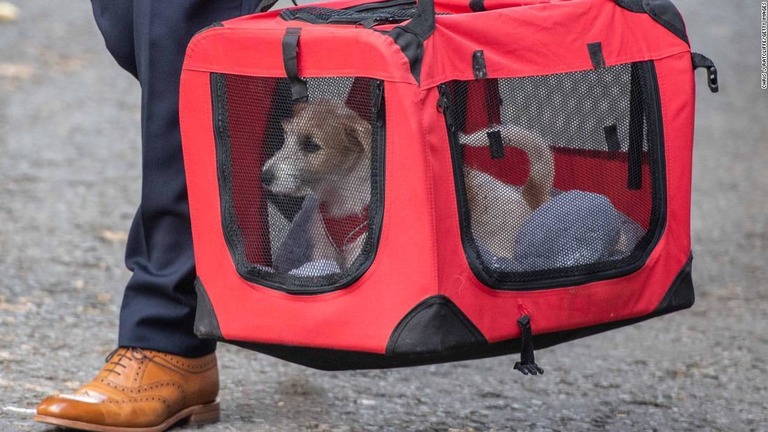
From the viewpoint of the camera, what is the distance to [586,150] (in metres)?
2.15

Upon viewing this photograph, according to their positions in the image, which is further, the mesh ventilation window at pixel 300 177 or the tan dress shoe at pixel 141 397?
the tan dress shoe at pixel 141 397

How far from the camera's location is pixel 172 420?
8.14ft

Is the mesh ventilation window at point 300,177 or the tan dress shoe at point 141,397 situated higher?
the mesh ventilation window at point 300,177

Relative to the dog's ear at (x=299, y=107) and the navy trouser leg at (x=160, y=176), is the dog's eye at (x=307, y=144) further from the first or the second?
the navy trouser leg at (x=160, y=176)

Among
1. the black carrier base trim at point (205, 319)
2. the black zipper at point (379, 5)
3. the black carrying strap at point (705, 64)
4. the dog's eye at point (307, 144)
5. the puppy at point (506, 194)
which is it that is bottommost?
the black carrier base trim at point (205, 319)

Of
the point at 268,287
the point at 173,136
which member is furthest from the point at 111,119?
the point at 268,287

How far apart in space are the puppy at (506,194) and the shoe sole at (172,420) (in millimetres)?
879

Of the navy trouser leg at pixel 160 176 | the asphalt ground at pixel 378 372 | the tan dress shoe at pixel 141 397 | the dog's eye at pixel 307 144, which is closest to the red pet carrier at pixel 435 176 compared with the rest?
the dog's eye at pixel 307 144

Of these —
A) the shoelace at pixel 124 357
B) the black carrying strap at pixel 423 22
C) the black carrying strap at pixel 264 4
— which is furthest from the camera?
the shoelace at pixel 124 357

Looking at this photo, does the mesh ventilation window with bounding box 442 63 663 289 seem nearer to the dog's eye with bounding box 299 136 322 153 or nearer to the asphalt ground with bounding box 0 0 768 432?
the dog's eye with bounding box 299 136 322 153

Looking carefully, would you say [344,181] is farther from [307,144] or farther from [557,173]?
[557,173]

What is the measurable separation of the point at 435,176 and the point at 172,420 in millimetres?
965

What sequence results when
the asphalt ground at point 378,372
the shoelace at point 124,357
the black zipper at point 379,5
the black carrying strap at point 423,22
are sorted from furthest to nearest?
the asphalt ground at point 378,372
the shoelace at point 124,357
the black zipper at point 379,5
the black carrying strap at point 423,22

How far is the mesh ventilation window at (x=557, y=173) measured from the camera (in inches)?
78.6
